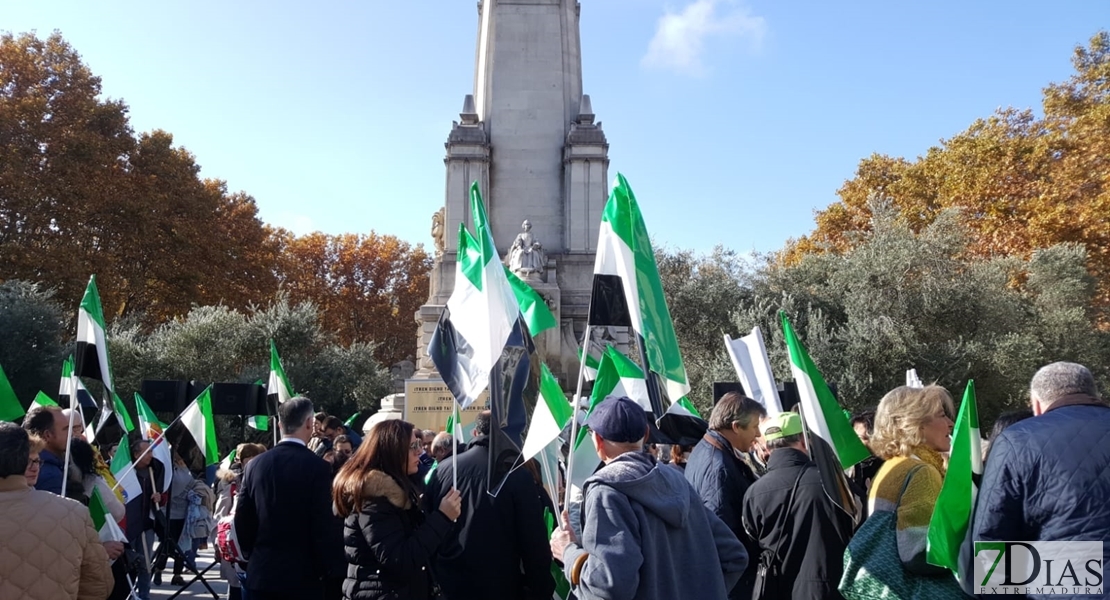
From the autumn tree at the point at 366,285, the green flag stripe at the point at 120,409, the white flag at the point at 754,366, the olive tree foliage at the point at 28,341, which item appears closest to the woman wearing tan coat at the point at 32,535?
the green flag stripe at the point at 120,409

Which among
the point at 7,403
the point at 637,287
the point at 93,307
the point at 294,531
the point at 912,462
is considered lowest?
the point at 294,531

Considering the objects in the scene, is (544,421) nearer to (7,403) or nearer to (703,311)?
(7,403)

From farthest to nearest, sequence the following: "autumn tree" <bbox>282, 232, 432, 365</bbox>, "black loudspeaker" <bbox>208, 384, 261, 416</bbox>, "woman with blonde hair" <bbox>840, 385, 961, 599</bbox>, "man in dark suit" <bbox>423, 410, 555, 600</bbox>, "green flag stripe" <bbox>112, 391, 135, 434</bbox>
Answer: "autumn tree" <bbox>282, 232, 432, 365</bbox>
"black loudspeaker" <bbox>208, 384, 261, 416</bbox>
"green flag stripe" <bbox>112, 391, 135, 434</bbox>
"man in dark suit" <bbox>423, 410, 555, 600</bbox>
"woman with blonde hair" <bbox>840, 385, 961, 599</bbox>

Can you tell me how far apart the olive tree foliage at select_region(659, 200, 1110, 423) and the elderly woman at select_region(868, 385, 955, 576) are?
1585 cm

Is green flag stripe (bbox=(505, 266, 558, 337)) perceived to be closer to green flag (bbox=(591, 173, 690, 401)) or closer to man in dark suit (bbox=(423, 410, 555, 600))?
green flag (bbox=(591, 173, 690, 401))

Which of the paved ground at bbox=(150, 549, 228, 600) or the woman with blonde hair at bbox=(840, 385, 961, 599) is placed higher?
the woman with blonde hair at bbox=(840, 385, 961, 599)

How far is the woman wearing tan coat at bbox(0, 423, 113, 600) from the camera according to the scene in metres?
3.60

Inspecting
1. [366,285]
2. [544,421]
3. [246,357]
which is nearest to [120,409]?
[544,421]

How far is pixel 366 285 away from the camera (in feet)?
174

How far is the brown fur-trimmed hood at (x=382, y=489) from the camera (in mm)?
4598

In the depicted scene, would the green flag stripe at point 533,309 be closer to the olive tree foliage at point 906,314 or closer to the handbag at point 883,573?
the handbag at point 883,573

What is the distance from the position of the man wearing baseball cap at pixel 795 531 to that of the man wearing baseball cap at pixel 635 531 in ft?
3.67

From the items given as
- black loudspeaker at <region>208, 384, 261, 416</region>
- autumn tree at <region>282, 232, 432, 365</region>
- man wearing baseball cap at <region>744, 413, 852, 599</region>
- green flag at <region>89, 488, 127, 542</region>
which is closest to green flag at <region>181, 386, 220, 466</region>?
black loudspeaker at <region>208, 384, 261, 416</region>

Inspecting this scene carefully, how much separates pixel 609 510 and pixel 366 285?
5089 cm
